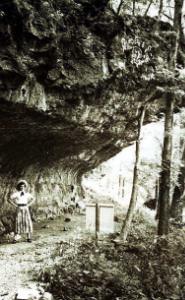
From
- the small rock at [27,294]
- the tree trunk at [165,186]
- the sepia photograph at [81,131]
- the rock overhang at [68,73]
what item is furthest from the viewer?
the tree trunk at [165,186]

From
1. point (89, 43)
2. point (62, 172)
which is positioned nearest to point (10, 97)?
point (89, 43)

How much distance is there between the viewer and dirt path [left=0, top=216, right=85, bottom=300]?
8.26 meters

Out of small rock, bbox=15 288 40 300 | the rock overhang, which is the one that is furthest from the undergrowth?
the rock overhang

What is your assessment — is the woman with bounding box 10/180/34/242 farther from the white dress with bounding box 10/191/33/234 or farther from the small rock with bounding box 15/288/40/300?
the small rock with bounding box 15/288/40/300

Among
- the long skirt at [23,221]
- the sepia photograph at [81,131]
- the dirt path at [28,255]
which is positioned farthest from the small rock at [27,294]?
the long skirt at [23,221]

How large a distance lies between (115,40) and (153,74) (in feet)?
6.44

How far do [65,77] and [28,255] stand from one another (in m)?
5.20

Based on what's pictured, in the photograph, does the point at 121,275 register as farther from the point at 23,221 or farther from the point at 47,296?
the point at 23,221

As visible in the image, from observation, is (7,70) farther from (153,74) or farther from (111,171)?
(111,171)

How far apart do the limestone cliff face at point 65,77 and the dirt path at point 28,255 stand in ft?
6.82

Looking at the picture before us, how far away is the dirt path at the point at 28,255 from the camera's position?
826cm

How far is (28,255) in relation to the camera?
35.0 feet

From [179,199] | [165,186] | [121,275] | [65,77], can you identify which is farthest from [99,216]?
[179,199]

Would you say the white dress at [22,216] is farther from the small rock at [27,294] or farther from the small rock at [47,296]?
the small rock at [47,296]
